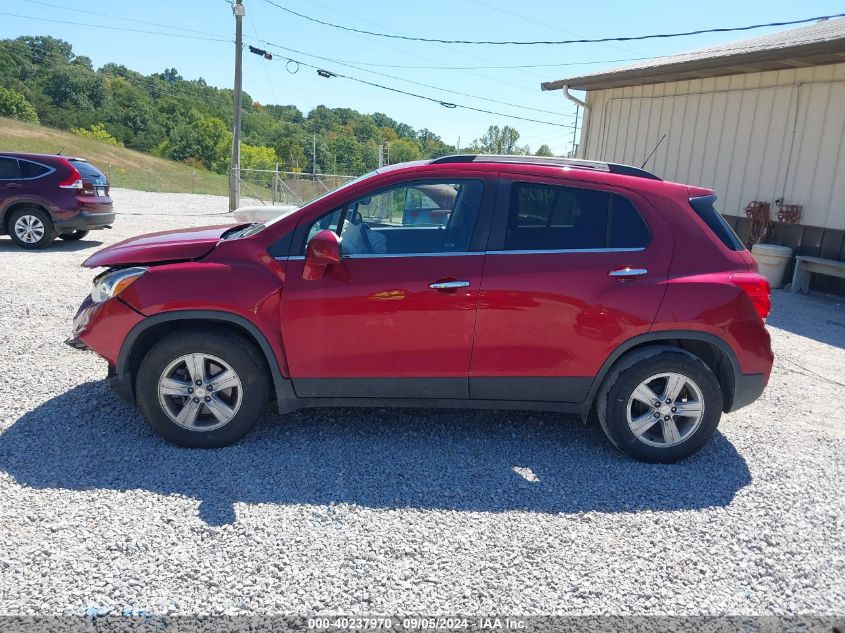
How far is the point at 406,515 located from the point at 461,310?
3.97 feet

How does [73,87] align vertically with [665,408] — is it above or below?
above

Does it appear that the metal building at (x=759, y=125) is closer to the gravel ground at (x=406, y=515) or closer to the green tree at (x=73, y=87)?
→ the gravel ground at (x=406, y=515)

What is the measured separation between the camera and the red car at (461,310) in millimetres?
3785

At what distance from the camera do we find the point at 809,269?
33.2ft

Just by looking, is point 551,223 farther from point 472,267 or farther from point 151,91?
point 151,91

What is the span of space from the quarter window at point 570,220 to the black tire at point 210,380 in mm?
1726

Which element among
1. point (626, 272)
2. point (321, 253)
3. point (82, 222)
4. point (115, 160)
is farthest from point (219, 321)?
point (115, 160)

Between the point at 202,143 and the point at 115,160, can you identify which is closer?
the point at 115,160

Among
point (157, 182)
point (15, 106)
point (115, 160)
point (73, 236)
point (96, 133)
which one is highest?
point (15, 106)

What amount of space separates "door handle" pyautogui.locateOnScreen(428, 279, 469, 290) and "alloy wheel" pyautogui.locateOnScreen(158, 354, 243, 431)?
131 centimetres

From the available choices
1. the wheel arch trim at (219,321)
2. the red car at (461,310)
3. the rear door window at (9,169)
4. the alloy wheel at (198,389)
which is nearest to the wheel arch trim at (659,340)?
the red car at (461,310)

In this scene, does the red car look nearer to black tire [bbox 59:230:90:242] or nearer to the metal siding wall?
the metal siding wall

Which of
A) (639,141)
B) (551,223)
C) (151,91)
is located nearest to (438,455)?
(551,223)

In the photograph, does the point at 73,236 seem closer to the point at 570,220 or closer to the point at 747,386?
the point at 570,220
